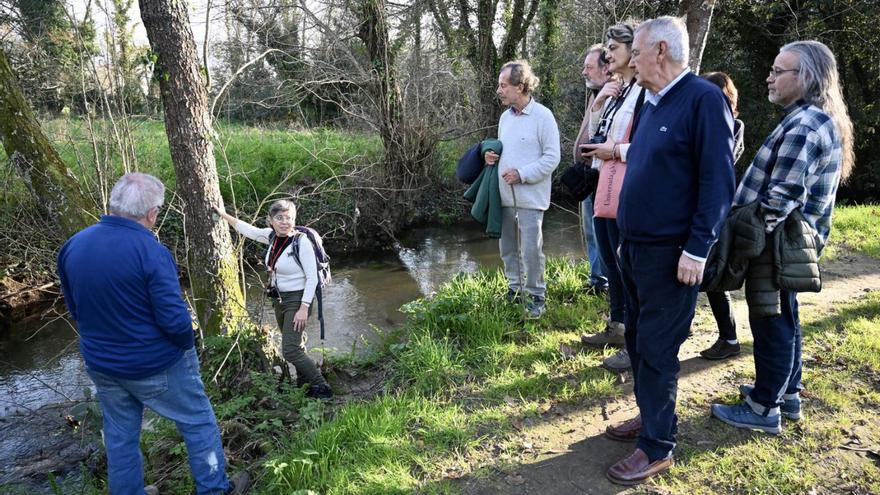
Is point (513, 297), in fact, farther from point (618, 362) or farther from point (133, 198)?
point (133, 198)

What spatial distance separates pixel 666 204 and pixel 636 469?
1.37m

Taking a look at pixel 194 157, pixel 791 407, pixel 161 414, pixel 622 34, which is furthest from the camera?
pixel 194 157

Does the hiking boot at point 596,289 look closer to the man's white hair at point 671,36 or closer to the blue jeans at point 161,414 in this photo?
the man's white hair at point 671,36

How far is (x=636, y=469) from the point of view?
2.85 m

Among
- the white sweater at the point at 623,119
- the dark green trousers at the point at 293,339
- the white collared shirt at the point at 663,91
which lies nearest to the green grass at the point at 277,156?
the dark green trousers at the point at 293,339

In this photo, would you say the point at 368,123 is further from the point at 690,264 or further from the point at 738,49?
the point at 738,49

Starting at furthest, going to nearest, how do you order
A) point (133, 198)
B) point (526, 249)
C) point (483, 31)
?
point (483, 31)
point (526, 249)
point (133, 198)

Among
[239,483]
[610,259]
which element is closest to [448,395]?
→ [239,483]

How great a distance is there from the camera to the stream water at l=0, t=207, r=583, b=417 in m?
6.14

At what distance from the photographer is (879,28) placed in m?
11.9

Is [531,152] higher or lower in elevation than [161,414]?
higher

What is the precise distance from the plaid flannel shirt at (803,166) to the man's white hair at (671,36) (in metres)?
0.85

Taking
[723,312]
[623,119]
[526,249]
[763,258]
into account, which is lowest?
[723,312]

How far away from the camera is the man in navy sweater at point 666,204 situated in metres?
2.44
